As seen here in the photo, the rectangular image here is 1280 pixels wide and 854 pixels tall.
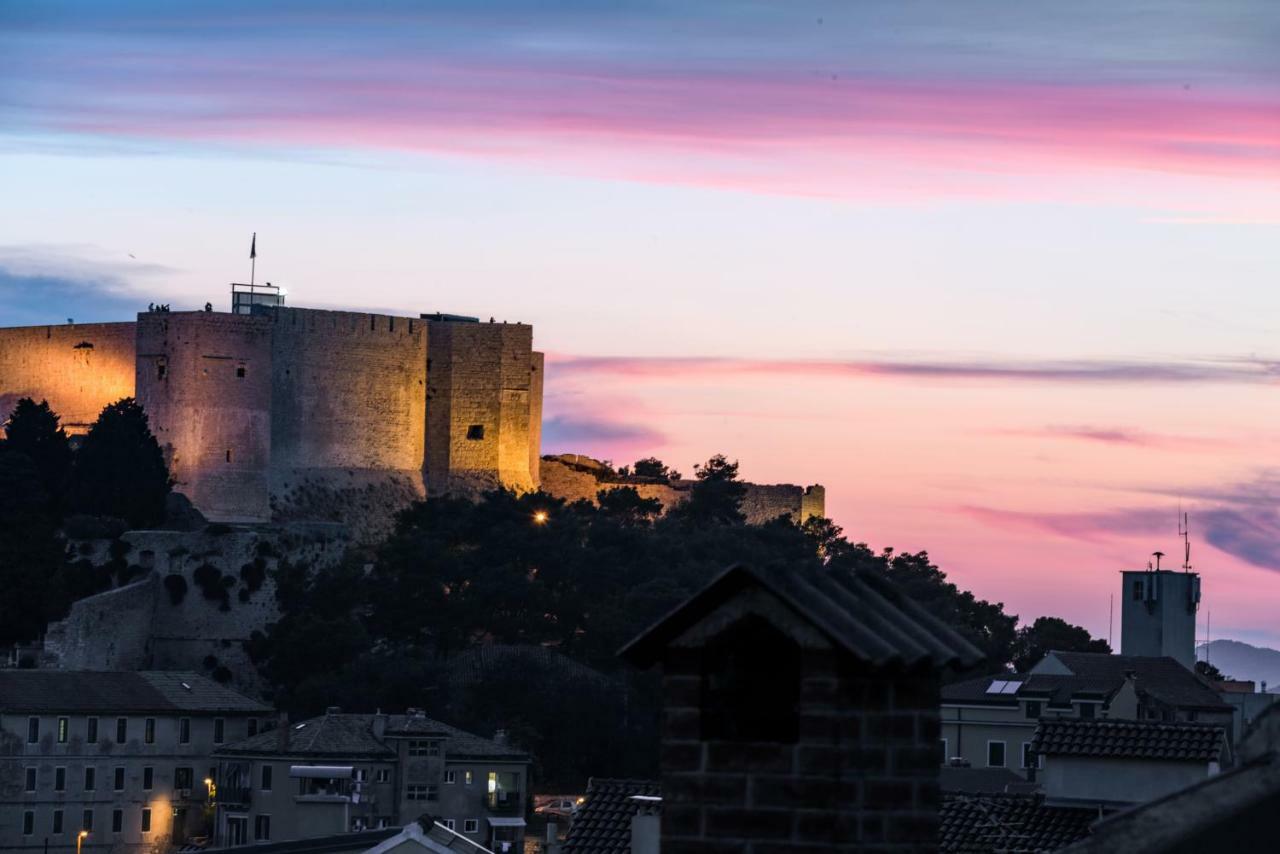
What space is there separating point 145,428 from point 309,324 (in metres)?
5.74

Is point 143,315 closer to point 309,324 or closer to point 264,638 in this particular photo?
point 309,324

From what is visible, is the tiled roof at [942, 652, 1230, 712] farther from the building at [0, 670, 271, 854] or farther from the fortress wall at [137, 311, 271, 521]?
the fortress wall at [137, 311, 271, 521]

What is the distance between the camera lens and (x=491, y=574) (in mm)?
80812

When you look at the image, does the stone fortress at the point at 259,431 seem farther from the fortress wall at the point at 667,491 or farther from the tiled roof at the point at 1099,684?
the tiled roof at the point at 1099,684

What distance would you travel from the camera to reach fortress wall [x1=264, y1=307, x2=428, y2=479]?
76.2m

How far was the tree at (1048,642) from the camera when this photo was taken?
272 feet

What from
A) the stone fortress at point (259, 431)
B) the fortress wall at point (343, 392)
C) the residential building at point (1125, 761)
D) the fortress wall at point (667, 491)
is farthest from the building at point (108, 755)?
the residential building at point (1125, 761)

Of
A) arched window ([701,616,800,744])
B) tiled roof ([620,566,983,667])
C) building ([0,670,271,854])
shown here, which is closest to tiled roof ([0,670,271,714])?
building ([0,670,271,854])

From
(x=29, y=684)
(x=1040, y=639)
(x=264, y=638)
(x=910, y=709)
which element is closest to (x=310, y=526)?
(x=264, y=638)

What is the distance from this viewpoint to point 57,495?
7562 cm

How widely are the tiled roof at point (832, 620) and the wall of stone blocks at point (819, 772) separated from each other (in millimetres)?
67

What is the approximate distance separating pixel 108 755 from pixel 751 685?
6322 cm

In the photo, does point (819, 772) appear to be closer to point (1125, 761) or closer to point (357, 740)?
point (1125, 761)

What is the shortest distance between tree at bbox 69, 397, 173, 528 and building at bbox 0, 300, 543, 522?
106cm
